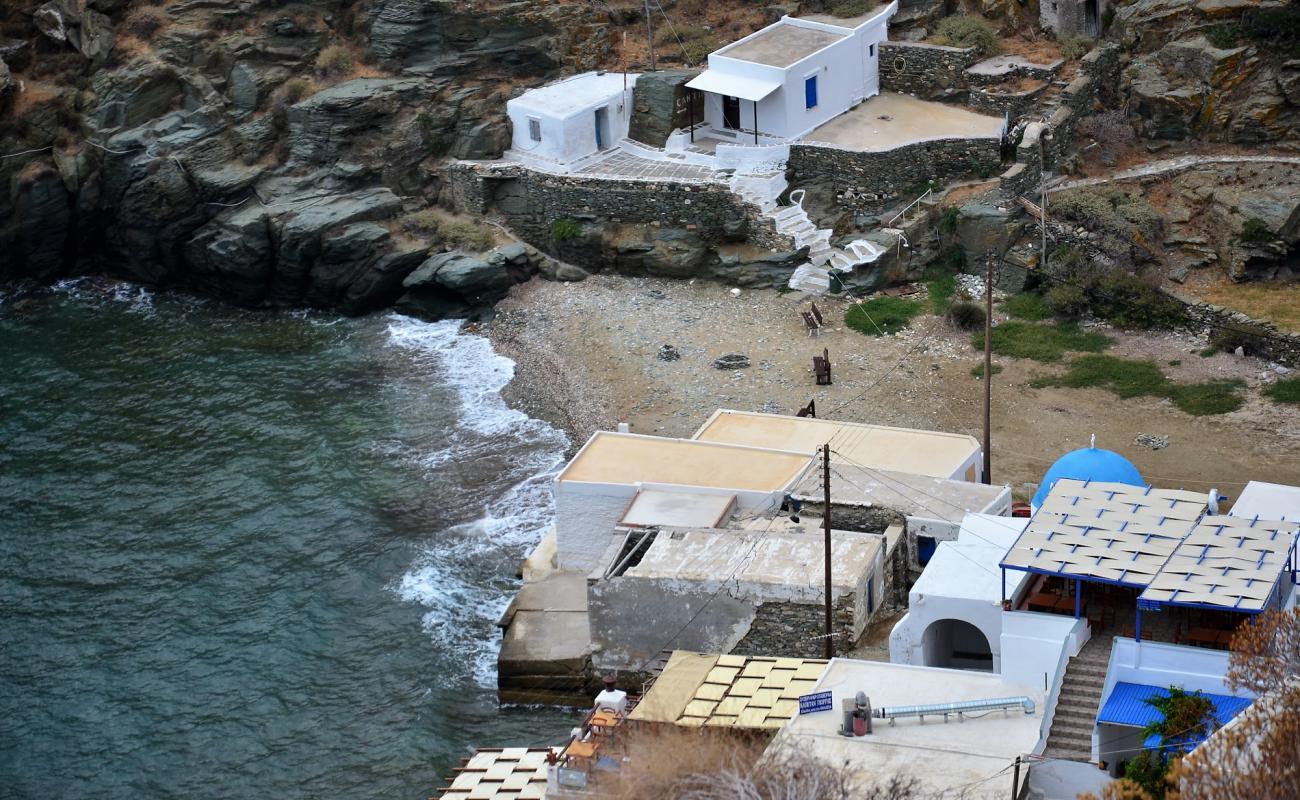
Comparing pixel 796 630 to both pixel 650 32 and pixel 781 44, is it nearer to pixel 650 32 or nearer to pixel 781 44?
pixel 781 44

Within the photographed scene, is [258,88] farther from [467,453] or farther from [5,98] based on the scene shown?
[467,453]

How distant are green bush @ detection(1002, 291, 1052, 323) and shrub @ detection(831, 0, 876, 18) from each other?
570 inches

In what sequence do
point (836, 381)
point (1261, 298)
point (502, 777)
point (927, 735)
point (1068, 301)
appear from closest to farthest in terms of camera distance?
point (927, 735)
point (502, 777)
point (836, 381)
point (1261, 298)
point (1068, 301)

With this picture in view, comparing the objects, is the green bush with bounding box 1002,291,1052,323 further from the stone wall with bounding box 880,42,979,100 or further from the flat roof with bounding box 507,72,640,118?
the flat roof with bounding box 507,72,640,118

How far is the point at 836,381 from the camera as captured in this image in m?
51.7

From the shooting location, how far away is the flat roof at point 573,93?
62281mm

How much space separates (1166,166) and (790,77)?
41.7ft

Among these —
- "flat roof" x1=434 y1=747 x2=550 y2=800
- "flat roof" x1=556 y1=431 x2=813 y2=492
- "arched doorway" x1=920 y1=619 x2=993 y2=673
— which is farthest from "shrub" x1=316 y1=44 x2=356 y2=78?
"arched doorway" x1=920 y1=619 x2=993 y2=673

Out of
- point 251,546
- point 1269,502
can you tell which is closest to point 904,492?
point 1269,502

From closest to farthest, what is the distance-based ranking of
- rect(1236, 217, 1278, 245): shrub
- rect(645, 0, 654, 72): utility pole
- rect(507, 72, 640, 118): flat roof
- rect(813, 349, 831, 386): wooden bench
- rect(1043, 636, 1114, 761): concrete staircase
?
rect(1043, 636, 1114, 761): concrete staircase < rect(813, 349, 831, 386): wooden bench < rect(1236, 217, 1278, 245): shrub < rect(507, 72, 640, 118): flat roof < rect(645, 0, 654, 72): utility pole

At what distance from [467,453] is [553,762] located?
60.6 feet

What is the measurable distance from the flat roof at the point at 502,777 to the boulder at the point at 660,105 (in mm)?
30658

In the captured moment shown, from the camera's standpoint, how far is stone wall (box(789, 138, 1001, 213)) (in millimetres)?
58250

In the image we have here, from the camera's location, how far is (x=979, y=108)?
6041cm
